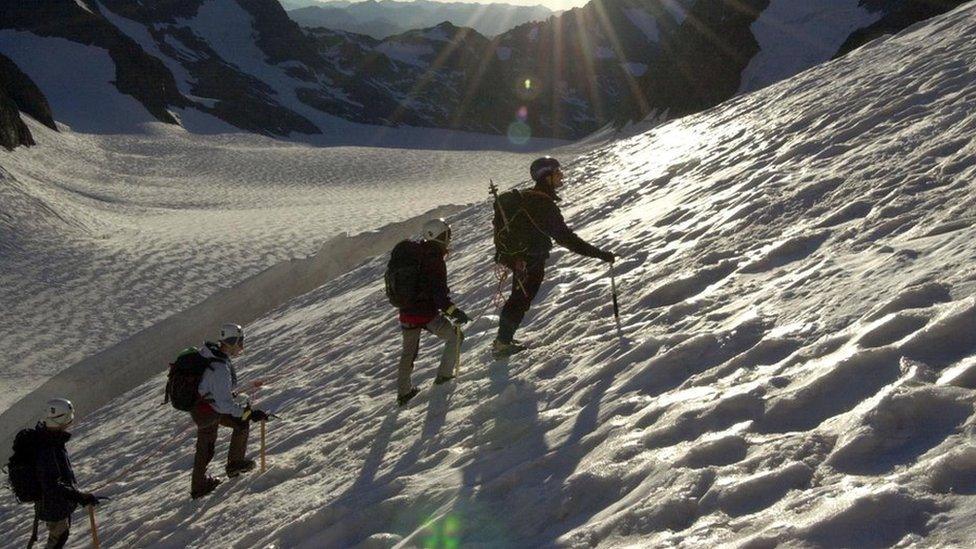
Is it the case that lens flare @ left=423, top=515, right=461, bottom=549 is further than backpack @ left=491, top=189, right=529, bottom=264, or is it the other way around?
backpack @ left=491, top=189, right=529, bottom=264

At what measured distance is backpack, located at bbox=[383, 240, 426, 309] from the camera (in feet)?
22.9

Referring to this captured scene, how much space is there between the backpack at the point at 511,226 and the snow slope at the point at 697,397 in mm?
903

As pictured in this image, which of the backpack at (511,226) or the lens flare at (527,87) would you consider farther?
the lens flare at (527,87)

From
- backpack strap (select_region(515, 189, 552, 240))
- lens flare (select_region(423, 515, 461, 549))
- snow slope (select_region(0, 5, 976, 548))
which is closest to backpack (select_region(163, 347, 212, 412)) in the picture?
snow slope (select_region(0, 5, 976, 548))

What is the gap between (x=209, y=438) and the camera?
714 centimetres

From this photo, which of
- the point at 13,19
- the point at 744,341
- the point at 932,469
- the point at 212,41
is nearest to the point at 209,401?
the point at 744,341

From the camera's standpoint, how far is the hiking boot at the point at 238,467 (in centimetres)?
731

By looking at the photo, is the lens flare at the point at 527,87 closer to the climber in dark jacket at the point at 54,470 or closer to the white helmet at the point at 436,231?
the white helmet at the point at 436,231

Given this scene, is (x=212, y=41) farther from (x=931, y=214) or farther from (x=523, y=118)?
(x=931, y=214)

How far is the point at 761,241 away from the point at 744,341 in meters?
2.26

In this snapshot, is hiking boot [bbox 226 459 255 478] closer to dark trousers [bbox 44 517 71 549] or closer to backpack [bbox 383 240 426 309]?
dark trousers [bbox 44 517 71 549]

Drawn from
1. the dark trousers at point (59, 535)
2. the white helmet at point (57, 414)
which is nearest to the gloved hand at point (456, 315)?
the white helmet at point (57, 414)

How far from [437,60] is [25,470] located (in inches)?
5363

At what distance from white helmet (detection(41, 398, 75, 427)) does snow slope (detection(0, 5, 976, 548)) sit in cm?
118
